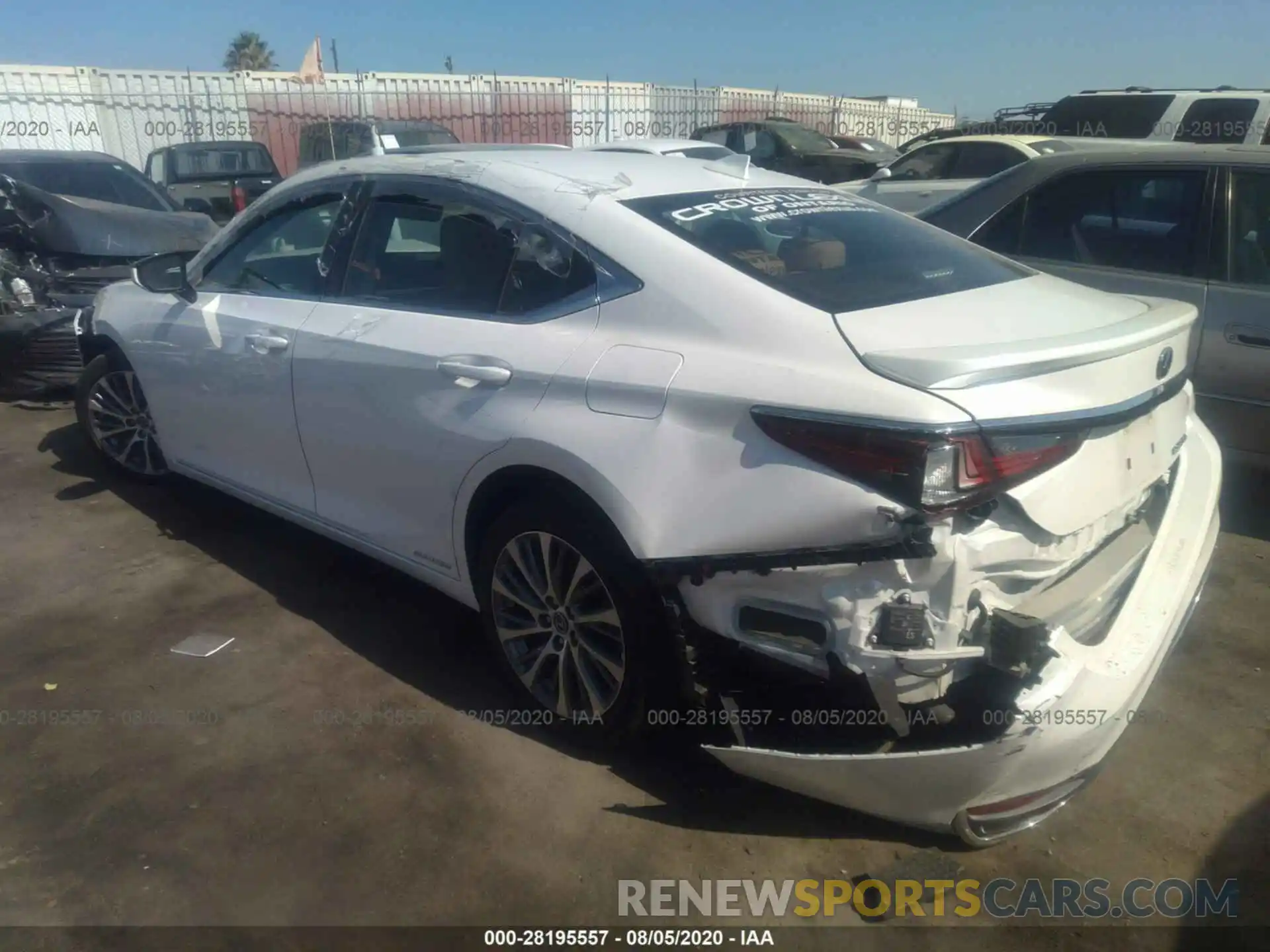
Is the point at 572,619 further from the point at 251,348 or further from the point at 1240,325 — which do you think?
the point at 1240,325

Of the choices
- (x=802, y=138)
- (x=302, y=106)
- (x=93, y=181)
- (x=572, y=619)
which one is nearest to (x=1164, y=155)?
(x=572, y=619)

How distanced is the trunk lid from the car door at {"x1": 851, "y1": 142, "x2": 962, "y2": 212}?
748cm

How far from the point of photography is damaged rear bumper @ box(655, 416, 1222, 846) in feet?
7.07

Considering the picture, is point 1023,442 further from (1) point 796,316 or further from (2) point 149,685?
(2) point 149,685

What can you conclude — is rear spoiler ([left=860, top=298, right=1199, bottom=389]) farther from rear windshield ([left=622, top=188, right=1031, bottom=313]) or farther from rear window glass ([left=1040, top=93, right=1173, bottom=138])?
rear window glass ([left=1040, top=93, right=1173, bottom=138])

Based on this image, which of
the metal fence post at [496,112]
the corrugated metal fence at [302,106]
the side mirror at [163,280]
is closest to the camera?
the side mirror at [163,280]

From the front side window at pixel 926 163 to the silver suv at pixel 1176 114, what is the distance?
1600mm

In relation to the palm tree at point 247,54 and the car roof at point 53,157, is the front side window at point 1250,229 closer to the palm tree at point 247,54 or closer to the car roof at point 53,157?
the car roof at point 53,157

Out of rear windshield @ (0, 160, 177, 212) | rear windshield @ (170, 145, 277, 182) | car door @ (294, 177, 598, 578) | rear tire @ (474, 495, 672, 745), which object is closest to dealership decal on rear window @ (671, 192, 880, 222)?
car door @ (294, 177, 598, 578)

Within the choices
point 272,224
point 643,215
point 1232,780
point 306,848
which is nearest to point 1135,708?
point 1232,780

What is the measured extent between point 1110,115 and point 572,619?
35.2ft

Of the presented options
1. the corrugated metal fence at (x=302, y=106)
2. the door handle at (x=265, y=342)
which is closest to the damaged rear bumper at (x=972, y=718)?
the door handle at (x=265, y=342)

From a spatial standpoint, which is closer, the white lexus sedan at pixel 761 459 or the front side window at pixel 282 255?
the white lexus sedan at pixel 761 459

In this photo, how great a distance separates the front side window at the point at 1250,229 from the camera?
168 inches
